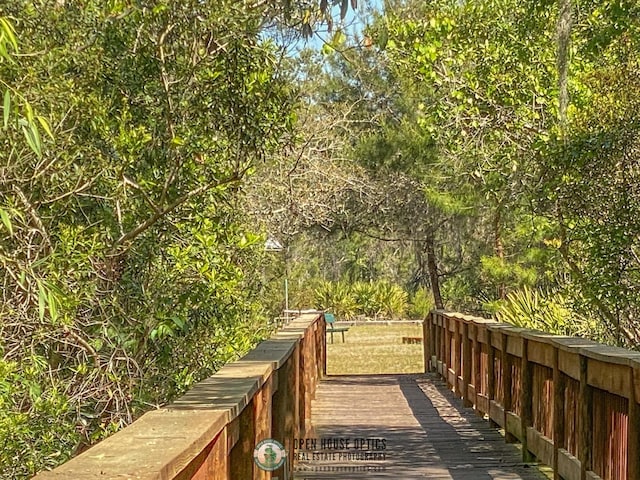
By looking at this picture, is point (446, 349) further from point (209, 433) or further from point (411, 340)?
point (411, 340)

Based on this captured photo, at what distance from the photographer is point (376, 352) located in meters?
25.0

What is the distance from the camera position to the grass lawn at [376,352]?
20953 mm

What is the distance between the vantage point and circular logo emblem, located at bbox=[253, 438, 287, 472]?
14.2 ft

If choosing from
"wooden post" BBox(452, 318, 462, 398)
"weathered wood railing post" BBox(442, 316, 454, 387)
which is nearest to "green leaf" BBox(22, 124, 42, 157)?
"wooden post" BBox(452, 318, 462, 398)

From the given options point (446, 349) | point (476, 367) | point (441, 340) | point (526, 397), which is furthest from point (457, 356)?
point (526, 397)

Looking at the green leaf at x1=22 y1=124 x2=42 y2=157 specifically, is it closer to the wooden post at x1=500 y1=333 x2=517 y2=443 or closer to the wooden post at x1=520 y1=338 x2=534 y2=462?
the wooden post at x1=520 y1=338 x2=534 y2=462

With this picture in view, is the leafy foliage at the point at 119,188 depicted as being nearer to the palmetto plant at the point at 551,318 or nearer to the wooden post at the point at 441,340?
the palmetto plant at the point at 551,318

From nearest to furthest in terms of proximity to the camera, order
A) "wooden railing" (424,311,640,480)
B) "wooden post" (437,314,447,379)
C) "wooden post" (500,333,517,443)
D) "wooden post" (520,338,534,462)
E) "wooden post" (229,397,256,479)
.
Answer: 1. "wooden post" (229,397,256,479)
2. "wooden railing" (424,311,640,480)
3. "wooden post" (520,338,534,462)
4. "wooden post" (500,333,517,443)
5. "wooden post" (437,314,447,379)

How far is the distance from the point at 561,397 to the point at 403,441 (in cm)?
243

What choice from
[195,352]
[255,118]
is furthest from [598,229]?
[195,352]

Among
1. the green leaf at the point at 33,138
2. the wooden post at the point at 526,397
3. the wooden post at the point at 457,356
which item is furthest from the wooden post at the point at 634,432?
the wooden post at the point at 457,356

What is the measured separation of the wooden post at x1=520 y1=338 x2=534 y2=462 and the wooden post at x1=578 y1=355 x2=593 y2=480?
1678 millimetres

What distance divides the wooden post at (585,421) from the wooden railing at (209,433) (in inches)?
61.2

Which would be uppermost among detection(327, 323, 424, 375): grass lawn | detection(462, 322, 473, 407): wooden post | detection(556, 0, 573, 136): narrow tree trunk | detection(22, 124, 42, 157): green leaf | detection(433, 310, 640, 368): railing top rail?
detection(556, 0, 573, 136): narrow tree trunk
